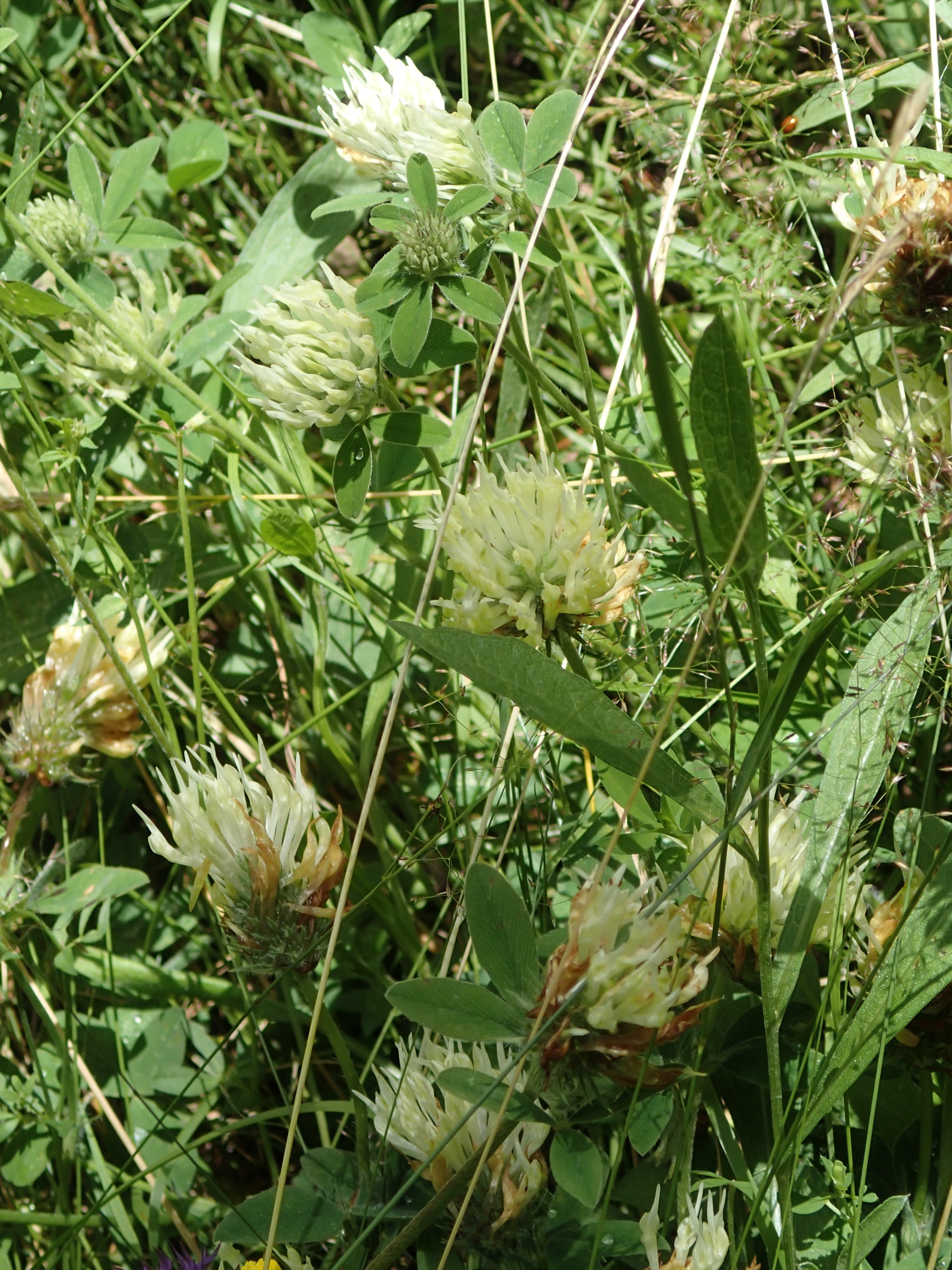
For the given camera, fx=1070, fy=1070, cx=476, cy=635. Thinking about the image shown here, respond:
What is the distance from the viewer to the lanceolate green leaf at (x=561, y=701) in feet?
2.48

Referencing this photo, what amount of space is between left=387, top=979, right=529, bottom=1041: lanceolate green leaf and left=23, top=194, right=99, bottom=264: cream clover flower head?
1067mm

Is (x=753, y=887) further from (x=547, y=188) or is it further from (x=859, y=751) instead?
(x=547, y=188)

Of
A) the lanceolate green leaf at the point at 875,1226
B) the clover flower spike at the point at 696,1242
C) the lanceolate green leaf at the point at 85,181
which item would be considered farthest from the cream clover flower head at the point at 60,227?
the lanceolate green leaf at the point at 875,1226


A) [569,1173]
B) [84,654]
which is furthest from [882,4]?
[569,1173]

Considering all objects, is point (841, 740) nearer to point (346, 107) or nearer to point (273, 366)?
point (273, 366)

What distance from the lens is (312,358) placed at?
1.00m

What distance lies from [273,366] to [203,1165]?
0.96 m

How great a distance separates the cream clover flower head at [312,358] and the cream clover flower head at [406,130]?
0.14 meters

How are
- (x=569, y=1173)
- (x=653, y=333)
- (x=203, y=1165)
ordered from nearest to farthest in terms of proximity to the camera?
(x=653, y=333), (x=569, y=1173), (x=203, y=1165)

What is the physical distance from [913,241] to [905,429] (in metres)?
0.18

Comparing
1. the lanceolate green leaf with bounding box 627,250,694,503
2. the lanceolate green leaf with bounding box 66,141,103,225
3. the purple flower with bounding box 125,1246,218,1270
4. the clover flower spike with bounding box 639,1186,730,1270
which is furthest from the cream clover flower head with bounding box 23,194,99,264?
the clover flower spike with bounding box 639,1186,730,1270

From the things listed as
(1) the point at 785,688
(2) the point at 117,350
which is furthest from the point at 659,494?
(2) the point at 117,350

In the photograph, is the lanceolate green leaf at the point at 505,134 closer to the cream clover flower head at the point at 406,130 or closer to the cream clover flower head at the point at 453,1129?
the cream clover flower head at the point at 406,130

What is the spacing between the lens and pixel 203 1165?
51.8 inches
